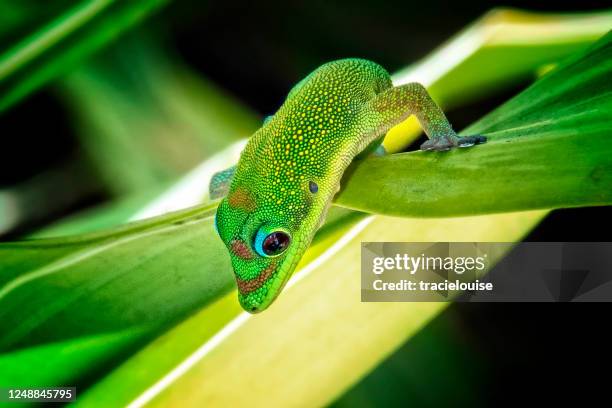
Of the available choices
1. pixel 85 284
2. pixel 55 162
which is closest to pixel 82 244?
pixel 85 284

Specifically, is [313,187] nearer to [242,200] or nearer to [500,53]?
[242,200]

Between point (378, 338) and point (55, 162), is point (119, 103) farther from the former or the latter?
point (378, 338)

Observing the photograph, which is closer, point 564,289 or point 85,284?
point 85,284

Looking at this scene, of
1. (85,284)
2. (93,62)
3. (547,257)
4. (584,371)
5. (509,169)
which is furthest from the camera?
(93,62)

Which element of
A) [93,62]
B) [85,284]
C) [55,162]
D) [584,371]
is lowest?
[584,371]

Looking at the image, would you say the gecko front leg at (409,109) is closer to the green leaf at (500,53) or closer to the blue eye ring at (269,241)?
the green leaf at (500,53)

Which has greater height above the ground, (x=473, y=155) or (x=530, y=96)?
(x=530, y=96)

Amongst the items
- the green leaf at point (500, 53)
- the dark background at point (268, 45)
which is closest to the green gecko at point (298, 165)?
the green leaf at point (500, 53)

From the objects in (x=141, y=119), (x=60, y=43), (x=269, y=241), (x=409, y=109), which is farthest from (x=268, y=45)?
(x=269, y=241)
